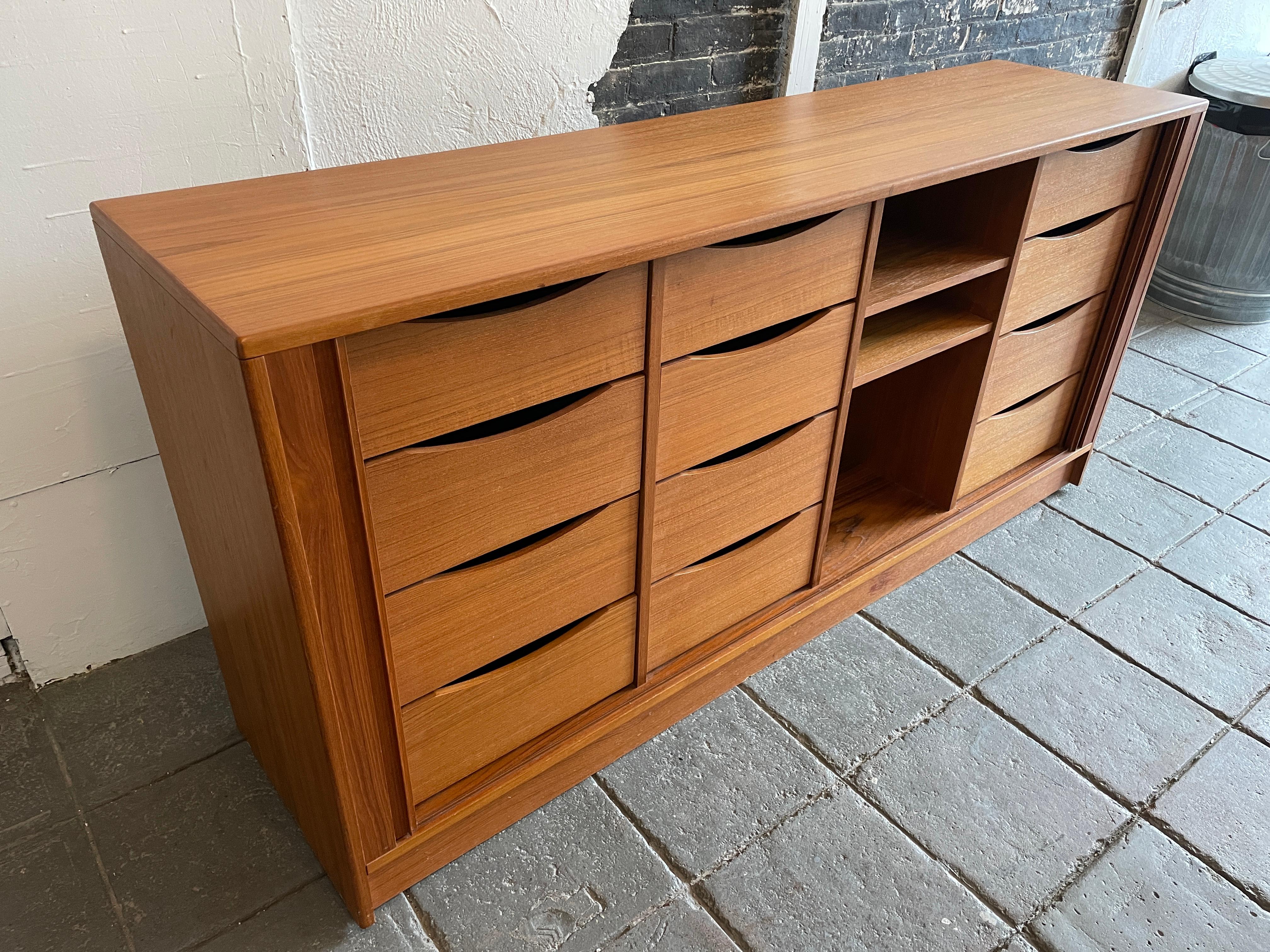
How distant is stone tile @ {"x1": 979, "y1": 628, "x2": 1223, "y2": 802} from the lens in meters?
1.60

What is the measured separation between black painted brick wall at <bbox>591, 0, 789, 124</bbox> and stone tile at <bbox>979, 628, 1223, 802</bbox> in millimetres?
1322

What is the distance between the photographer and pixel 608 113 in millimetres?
1854

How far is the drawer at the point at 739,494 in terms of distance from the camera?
1.42 meters

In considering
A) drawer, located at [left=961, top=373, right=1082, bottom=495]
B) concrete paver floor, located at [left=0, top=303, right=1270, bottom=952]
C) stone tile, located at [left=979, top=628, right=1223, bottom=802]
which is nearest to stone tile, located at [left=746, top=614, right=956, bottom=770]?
concrete paver floor, located at [left=0, top=303, right=1270, bottom=952]

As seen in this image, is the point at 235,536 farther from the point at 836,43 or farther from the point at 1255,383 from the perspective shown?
the point at 1255,383

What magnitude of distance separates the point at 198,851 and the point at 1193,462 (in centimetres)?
242

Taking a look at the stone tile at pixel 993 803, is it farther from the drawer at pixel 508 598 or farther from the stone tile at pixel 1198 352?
the stone tile at pixel 1198 352

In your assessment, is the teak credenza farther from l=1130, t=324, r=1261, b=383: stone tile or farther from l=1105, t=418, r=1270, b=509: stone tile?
l=1130, t=324, r=1261, b=383: stone tile

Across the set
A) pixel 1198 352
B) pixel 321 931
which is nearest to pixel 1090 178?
pixel 1198 352

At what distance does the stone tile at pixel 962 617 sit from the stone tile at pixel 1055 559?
0.17ft

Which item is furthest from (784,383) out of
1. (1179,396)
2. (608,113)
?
(1179,396)

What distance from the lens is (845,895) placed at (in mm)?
1383

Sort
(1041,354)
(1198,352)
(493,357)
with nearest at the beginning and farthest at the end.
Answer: (493,357), (1041,354), (1198,352)

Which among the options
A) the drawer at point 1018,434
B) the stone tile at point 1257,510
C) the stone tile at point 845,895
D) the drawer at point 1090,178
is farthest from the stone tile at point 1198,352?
the stone tile at point 845,895
